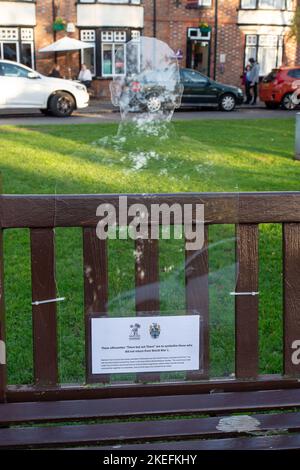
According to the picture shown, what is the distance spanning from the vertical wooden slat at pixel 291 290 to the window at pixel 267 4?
28903mm

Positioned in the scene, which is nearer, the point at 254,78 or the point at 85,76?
the point at 85,76

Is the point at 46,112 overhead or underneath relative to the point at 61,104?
underneath

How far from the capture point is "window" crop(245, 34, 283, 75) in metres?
30.1

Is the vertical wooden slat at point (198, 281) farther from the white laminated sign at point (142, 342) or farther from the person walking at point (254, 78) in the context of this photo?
the person walking at point (254, 78)

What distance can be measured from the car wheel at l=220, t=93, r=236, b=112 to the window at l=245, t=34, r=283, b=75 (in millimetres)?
8157

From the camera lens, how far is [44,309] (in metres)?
2.53

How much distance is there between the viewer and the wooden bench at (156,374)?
243 centimetres

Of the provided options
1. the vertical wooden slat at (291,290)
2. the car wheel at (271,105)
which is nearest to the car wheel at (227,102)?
the car wheel at (271,105)

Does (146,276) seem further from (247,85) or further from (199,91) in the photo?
(247,85)

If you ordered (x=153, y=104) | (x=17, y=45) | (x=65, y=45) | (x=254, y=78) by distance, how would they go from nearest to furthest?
(x=153, y=104) < (x=65, y=45) < (x=17, y=45) < (x=254, y=78)

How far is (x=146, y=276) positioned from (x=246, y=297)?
39 cm

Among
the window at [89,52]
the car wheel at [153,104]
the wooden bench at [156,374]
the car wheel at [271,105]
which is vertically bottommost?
the wooden bench at [156,374]

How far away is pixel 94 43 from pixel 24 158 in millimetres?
18504

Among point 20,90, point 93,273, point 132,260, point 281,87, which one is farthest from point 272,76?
point 93,273
